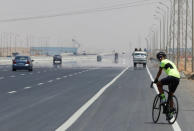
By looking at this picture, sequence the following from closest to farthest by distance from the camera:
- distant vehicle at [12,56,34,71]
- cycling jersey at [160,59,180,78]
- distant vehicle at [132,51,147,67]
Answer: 1. cycling jersey at [160,59,180,78]
2. distant vehicle at [12,56,34,71]
3. distant vehicle at [132,51,147,67]

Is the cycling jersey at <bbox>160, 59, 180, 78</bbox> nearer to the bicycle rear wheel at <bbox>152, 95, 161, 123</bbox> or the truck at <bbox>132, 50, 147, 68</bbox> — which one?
the bicycle rear wheel at <bbox>152, 95, 161, 123</bbox>

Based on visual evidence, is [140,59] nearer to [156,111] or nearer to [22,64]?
[22,64]

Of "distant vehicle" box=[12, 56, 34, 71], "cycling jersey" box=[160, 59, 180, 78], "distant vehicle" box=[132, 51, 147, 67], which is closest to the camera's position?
"cycling jersey" box=[160, 59, 180, 78]

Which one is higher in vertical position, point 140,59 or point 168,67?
point 168,67

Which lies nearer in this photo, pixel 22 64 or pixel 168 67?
pixel 168 67

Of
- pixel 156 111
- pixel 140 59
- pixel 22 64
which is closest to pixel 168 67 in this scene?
pixel 156 111

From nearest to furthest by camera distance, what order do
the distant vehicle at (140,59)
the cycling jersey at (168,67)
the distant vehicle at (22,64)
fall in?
the cycling jersey at (168,67), the distant vehicle at (22,64), the distant vehicle at (140,59)

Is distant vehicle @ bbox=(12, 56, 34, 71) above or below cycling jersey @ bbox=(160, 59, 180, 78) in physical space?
below

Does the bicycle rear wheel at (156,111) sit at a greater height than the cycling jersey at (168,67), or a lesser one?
lesser

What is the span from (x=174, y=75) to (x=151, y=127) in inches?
62.3

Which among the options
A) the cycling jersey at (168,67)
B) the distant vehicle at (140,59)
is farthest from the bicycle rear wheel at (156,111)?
the distant vehicle at (140,59)

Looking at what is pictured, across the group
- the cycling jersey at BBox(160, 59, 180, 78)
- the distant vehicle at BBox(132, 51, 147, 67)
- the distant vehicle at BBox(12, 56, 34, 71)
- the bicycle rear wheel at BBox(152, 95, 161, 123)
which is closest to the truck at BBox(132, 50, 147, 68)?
the distant vehicle at BBox(132, 51, 147, 67)

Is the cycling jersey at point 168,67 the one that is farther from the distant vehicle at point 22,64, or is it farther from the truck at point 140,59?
the truck at point 140,59

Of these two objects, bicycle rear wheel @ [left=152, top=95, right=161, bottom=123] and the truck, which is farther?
the truck
